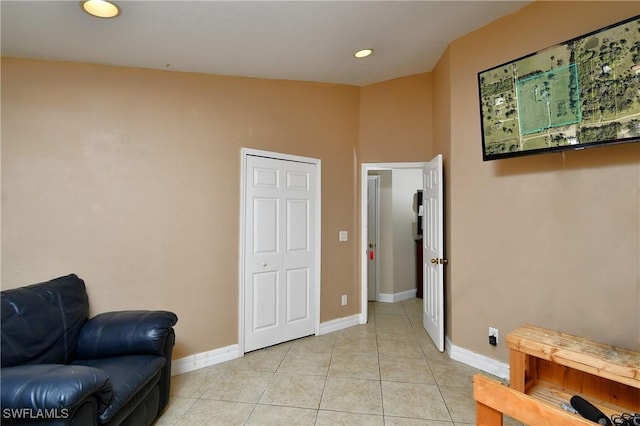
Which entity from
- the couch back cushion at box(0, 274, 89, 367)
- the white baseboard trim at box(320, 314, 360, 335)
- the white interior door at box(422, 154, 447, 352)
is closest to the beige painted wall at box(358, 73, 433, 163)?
the white interior door at box(422, 154, 447, 352)

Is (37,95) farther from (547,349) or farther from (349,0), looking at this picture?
(547,349)

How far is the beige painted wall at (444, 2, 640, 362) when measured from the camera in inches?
77.5

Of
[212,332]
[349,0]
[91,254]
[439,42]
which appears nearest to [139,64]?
[91,254]

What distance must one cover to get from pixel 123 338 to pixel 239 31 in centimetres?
230

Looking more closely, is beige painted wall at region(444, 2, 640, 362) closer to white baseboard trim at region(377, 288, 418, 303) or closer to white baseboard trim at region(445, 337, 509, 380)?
white baseboard trim at region(445, 337, 509, 380)

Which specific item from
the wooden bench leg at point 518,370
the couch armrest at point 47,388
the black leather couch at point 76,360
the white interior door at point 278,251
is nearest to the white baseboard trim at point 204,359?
the white interior door at point 278,251

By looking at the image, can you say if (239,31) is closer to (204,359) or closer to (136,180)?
(136,180)

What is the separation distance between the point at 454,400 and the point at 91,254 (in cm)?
297

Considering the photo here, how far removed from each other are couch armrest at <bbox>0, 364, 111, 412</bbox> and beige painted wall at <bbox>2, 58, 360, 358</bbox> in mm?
1156

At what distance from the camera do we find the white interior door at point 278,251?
313cm

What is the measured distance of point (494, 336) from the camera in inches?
104

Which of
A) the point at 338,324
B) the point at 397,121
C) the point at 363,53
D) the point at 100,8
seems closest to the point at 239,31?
the point at 100,8

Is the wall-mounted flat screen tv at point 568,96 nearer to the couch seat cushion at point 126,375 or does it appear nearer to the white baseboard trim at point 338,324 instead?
the white baseboard trim at point 338,324

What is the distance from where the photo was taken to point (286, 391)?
242 centimetres
